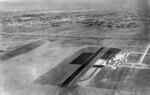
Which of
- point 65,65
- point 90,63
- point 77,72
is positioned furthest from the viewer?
point 65,65

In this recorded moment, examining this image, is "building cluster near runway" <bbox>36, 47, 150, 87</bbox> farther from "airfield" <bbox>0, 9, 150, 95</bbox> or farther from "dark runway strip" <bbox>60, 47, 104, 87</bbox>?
"airfield" <bbox>0, 9, 150, 95</bbox>

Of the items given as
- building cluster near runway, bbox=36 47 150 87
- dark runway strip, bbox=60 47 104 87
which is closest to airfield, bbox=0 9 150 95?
building cluster near runway, bbox=36 47 150 87

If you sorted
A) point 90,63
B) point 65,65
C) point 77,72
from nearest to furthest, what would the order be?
point 77,72 < point 90,63 < point 65,65

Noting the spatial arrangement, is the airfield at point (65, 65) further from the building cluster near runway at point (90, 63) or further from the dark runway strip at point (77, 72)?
the dark runway strip at point (77, 72)

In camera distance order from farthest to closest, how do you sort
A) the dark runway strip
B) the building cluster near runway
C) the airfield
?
the building cluster near runway, the dark runway strip, the airfield

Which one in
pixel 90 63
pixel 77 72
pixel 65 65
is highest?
pixel 90 63

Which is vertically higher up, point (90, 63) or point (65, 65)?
point (90, 63)

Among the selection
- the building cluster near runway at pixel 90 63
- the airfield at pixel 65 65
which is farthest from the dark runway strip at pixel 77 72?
the airfield at pixel 65 65

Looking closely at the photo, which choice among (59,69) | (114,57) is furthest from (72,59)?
(114,57)
